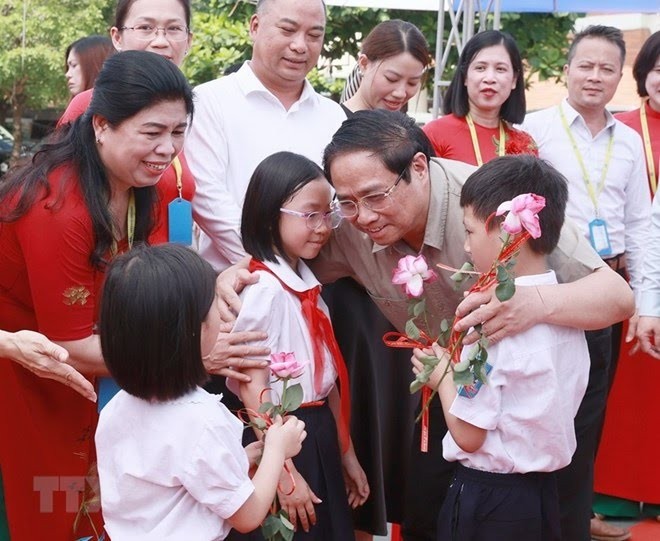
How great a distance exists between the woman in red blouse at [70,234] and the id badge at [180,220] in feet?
0.52

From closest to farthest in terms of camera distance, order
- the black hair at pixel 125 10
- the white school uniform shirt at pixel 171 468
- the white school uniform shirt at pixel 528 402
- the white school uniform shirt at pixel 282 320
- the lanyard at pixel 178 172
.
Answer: the white school uniform shirt at pixel 171 468 → the white school uniform shirt at pixel 528 402 → the white school uniform shirt at pixel 282 320 → the lanyard at pixel 178 172 → the black hair at pixel 125 10

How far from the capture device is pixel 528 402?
2.28 m

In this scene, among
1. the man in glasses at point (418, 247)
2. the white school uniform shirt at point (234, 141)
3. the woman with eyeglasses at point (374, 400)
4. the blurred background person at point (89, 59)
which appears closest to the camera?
the man in glasses at point (418, 247)

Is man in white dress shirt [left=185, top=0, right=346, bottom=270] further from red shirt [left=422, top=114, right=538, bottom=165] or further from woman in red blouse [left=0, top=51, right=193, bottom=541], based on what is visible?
red shirt [left=422, top=114, right=538, bottom=165]

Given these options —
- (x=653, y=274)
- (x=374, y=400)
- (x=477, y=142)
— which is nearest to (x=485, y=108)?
(x=477, y=142)

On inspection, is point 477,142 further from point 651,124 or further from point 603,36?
point 651,124

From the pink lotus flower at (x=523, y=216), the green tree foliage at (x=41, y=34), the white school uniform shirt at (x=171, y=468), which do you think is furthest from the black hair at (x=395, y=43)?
the green tree foliage at (x=41, y=34)

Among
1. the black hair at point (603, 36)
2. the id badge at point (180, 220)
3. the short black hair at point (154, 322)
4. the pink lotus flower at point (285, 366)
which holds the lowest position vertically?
the pink lotus flower at point (285, 366)

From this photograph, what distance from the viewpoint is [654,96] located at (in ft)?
14.1

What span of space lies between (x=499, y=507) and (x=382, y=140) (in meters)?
0.97

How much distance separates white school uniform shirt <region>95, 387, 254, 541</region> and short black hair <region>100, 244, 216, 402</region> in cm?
5

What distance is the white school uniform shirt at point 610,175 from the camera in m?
3.95

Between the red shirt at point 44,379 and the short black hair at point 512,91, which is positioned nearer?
the red shirt at point 44,379

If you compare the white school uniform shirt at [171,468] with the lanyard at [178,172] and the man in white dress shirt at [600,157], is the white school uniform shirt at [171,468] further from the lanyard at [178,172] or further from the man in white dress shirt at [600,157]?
the man in white dress shirt at [600,157]
